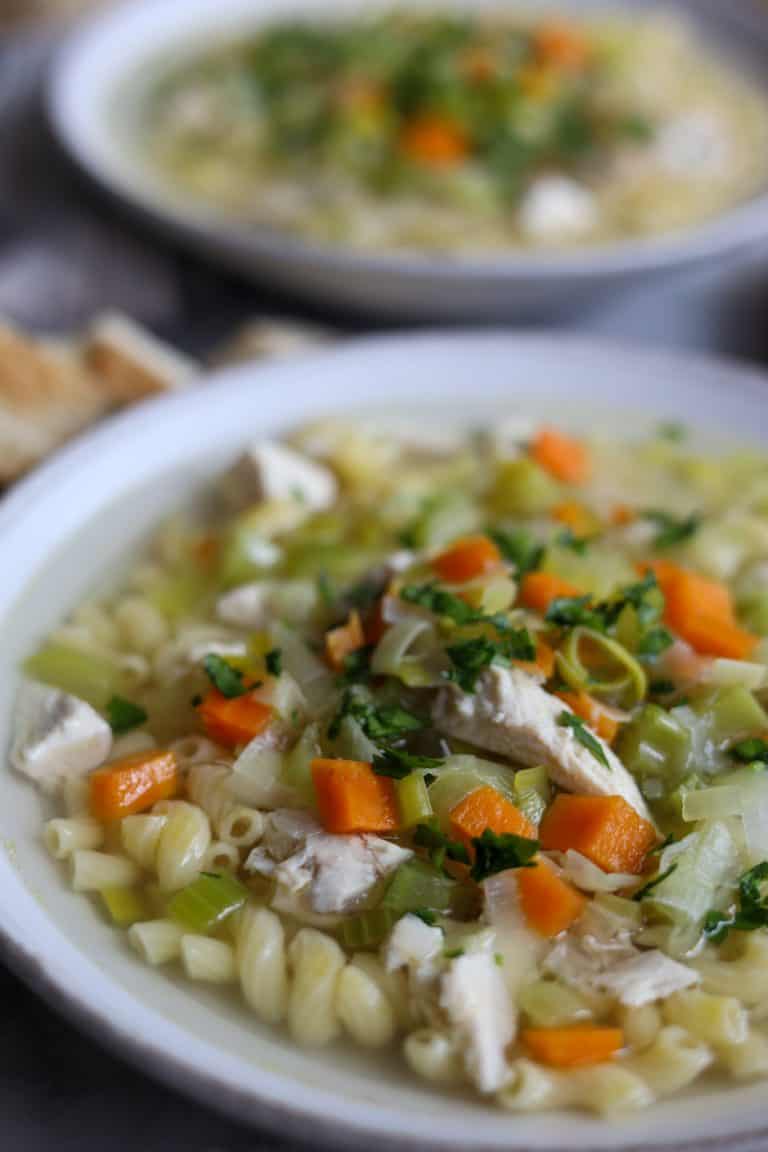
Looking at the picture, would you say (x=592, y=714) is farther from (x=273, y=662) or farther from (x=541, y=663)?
(x=273, y=662)

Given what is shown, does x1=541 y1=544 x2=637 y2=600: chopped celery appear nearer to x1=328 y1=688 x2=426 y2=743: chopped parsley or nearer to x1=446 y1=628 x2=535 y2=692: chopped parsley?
x1=446 y1=628 x2=535 y2=692: chopped parsley

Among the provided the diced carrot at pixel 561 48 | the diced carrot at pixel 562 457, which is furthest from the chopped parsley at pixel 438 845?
the diced carrot at pixel 561 48

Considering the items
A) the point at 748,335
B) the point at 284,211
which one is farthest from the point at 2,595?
the point at 748,335

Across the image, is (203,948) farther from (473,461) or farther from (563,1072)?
(473,461)

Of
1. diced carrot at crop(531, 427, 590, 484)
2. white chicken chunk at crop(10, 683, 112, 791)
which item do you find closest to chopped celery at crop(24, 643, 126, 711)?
white chicken chunk at crop(10, 683, 112, 791)

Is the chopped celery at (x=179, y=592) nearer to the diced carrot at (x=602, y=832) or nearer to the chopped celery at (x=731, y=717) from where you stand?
the diced carrot at (x=602, y=832)

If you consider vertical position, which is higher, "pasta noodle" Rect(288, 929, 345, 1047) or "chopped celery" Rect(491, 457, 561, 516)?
"pasta noodle" Rect(288, 929, 345, 1047)
